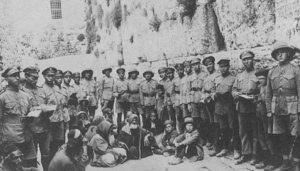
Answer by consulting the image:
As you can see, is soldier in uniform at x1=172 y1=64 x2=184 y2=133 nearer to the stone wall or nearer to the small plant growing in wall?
the stone wall

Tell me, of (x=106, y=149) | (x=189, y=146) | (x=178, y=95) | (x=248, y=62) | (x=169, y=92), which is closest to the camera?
(x=248, y=62)

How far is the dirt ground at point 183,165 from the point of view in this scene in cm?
551

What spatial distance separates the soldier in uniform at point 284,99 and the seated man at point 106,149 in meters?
2.75

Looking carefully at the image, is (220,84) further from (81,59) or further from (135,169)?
(81,59)

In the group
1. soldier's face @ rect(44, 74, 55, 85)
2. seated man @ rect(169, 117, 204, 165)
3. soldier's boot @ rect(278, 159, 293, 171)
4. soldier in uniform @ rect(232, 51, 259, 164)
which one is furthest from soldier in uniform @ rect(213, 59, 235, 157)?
soldier's face @ rect(44, 74, 55, 85)

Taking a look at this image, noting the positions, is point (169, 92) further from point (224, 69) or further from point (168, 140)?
point (224, 69)

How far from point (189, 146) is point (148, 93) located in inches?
89.0

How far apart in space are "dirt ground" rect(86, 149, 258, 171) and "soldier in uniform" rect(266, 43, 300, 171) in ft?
2.42

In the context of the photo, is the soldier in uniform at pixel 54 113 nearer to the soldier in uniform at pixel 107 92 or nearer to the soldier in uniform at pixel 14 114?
the soldier in uniform at pixel 14 114

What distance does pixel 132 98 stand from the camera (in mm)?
8656

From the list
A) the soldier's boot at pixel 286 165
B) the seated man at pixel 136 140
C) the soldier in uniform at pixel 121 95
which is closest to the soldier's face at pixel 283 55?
the soldier's boot at pixel 286 165

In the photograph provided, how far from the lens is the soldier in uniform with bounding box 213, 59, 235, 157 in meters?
5.86

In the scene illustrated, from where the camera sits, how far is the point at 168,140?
701cm

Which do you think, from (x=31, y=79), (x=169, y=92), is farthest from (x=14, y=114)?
(x=169, y=92)
